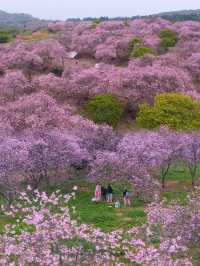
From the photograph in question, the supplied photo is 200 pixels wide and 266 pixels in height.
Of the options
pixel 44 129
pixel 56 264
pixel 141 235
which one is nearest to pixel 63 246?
pixel 56 264

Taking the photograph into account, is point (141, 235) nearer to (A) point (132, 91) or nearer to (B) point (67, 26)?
(A) point (132, 91)

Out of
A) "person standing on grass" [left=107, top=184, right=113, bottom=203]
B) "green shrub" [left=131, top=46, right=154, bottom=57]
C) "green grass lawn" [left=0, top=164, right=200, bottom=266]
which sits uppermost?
"green shrub" [left=131, top=46, right=154, bottom=57]

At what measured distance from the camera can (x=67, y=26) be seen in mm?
117500

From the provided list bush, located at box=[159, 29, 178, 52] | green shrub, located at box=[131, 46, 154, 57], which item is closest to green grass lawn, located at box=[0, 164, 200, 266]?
green shrub, located at box=[131, 46, 154, 57]

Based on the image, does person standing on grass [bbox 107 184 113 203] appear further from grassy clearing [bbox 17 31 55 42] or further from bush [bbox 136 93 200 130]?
grassy clearing [bbox 17 31 55 42]

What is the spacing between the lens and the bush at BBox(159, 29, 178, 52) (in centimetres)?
7869

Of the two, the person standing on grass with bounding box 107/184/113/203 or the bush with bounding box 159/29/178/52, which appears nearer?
the person standing on grass with bounding box 107/184/113/203

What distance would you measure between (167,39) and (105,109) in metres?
37.2

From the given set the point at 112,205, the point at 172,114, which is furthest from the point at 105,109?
the point at 112,205

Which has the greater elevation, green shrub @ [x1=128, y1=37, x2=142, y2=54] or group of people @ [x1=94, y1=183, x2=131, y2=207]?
green shrub @ [x1=128, y1=37, x2=142, y2=54]

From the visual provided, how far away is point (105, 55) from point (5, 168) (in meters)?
44.8

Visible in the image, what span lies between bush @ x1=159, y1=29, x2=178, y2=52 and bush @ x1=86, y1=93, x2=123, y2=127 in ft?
103

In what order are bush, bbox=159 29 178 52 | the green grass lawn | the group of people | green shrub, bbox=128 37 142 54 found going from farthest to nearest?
bush, bbox=159 29 178 52, green shrub, bbox=128 37 142 54, the group of people, the green grass lawn

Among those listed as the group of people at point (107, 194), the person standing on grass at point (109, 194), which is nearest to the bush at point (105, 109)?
the group of people at point (107, 194)
